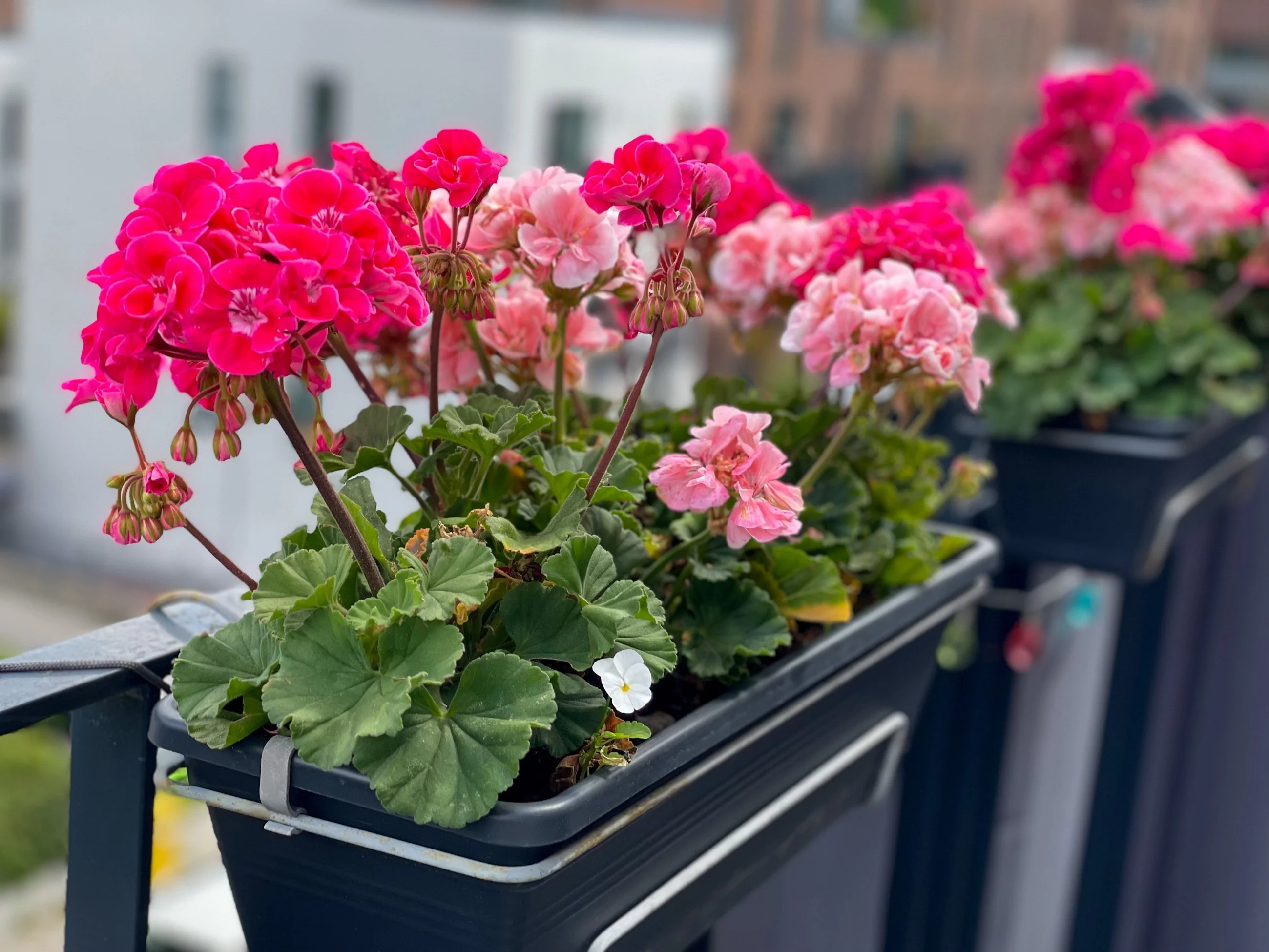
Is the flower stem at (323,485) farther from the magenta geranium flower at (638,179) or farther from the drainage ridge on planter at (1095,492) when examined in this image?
the drainage ridge on planter at (1095,492)

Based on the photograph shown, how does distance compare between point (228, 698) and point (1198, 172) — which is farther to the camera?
point (1198, 172)

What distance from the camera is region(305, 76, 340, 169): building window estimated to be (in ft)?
44.1

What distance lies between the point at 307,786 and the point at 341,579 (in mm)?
76

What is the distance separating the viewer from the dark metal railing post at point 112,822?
21.2 inches

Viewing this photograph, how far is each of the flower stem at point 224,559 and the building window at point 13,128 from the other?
59.1 ft

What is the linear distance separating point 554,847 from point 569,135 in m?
13.0

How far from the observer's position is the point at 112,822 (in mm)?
545

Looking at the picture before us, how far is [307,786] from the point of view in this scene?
1.47ft

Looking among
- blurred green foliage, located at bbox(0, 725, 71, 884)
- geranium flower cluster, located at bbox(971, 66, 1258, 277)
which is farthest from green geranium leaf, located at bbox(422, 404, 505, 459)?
blurred green foliage, located at bbox(0, 725, 71, 884)

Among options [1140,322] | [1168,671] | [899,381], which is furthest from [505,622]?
[1168,671]

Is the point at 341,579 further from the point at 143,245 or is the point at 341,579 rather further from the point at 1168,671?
the point at 1168,671

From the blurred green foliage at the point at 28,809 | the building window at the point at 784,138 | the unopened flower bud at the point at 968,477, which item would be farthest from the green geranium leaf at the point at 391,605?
the building window at the point at 784,138

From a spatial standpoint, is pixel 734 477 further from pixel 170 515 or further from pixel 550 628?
pixel 170 515

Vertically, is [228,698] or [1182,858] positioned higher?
[228,698]
